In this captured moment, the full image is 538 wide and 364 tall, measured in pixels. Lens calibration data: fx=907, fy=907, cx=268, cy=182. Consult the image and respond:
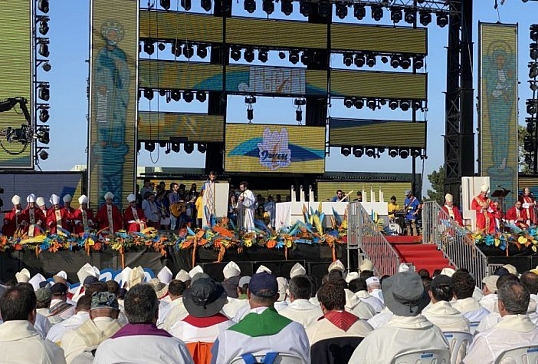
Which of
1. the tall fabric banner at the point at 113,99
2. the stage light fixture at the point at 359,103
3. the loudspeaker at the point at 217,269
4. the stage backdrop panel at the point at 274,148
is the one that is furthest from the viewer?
the stage light fixture at the point at 359,103

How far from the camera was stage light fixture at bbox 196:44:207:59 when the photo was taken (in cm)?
3028

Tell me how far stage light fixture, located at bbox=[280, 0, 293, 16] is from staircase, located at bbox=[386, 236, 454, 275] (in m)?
11.8

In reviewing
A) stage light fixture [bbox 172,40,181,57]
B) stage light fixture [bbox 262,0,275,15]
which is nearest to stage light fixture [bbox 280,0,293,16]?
stage light fixture [bbox 262,0,275,15]

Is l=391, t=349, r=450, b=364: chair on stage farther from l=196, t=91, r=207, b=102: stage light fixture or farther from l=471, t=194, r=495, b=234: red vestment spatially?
Answer: l=196, t=91, r=207, b=102: stage light fixture

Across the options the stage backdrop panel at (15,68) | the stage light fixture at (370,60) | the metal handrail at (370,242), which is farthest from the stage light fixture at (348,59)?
the metal handrail at (370,242)

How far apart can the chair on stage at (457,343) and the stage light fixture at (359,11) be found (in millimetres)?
25403

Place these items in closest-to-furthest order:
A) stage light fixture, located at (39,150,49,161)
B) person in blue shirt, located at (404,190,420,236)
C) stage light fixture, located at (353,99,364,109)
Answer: stage light fixture, located at (39,150,49,161)
person in blue shirt, located at (404,190,420,236)
stage light fixture, located at (353,99,364,109)

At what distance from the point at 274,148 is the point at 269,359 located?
26.1 metres

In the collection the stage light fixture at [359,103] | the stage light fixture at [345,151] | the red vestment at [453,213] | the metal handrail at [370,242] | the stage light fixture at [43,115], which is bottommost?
the metal handrail at [370,242]

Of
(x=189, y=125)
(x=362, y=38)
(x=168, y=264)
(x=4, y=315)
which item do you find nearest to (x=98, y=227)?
(x=168, y=264)

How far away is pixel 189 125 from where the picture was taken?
30094 mm

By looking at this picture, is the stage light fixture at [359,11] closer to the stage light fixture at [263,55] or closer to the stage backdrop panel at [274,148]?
the stage light fixture at [263,55]

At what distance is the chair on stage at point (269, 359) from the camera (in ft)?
16.1

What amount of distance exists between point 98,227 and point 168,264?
3.28 m
